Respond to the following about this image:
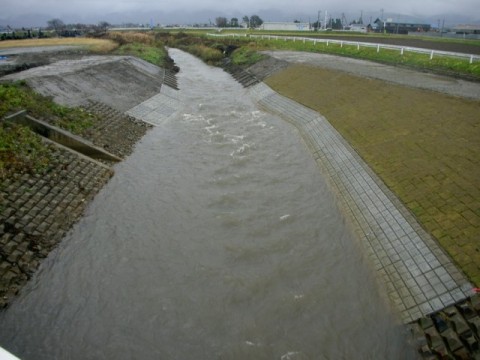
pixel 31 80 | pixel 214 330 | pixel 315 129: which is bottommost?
pixel 214 330

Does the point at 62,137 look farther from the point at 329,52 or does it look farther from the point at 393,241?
the point at 329,52

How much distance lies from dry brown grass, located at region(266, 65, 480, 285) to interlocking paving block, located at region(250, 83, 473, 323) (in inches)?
14.8

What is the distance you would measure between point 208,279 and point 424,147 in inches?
438

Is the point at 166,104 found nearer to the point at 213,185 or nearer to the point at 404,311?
the point at 213,185

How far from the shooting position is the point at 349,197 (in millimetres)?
16250

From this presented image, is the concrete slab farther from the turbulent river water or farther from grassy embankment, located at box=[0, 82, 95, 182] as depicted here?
the turbulent river water

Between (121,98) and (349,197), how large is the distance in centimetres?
2226

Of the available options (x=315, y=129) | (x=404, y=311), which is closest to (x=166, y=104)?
(x=315, y=129)

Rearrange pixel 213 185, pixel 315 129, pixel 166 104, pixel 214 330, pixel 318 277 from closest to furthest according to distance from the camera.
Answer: pixel 214 330 < pixel 318 277 < pixel 213 185 < pixel 315 129 < pixel 166 104

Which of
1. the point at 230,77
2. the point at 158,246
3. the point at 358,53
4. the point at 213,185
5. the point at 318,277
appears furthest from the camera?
the point at 230,77

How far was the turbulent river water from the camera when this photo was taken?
384 inches

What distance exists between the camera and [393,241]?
12.5 metres

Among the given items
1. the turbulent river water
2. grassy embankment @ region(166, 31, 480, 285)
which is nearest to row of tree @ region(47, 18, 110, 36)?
grassy embankment @ region(166, 31, 480, 285)

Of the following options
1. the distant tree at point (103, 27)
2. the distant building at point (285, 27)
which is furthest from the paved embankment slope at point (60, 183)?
the distant building at point (285, 27)
